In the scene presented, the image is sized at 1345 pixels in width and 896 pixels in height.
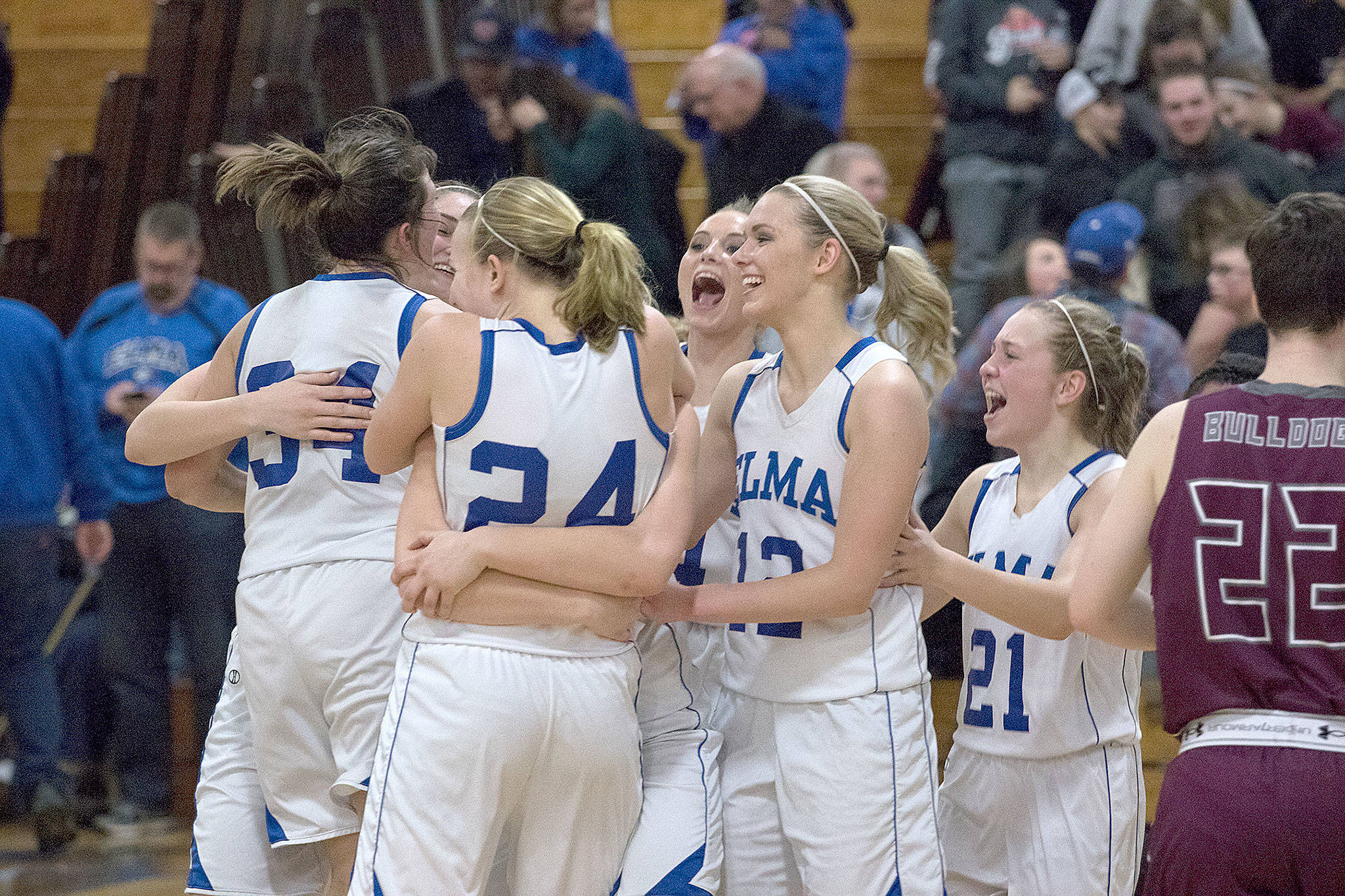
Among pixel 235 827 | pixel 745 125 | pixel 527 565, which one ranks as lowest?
pixel 235 827

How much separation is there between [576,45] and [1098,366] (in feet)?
12.8

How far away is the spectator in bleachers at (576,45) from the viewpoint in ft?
20.6

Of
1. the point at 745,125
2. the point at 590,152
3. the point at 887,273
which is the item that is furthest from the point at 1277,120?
the point at 887,273

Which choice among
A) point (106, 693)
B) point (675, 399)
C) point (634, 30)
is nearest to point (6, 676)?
point (106, 693)

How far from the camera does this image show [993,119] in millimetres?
6352

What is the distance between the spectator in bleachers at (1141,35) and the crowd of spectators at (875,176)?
12 mm

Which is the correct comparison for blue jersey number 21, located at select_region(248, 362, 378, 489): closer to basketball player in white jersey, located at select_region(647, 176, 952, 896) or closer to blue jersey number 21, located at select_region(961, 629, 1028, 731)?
basketball player in white jersey, located at select_region(647, 176, 952, 896)

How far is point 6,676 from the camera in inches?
202

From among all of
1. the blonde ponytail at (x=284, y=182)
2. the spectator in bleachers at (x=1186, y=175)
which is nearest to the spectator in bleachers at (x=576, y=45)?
the spectator in bleachers at (x=1186, y=175)

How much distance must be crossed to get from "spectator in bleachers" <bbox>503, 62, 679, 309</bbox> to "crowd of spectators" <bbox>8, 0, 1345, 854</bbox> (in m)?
0.01

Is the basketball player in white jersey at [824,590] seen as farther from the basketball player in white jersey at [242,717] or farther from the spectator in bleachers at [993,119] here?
the spectator in bleachers at [993,119]

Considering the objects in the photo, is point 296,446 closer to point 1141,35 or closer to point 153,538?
point 153,538

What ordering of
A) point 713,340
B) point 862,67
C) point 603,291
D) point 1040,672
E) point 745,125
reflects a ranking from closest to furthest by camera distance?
point 603,291 < point 1040,672 < point 713,340 < point 745,125 < point 862,67

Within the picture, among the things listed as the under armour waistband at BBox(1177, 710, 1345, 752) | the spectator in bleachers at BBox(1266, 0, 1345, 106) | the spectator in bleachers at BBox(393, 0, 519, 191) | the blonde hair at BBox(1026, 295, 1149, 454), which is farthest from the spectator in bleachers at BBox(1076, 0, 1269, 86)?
the under armour waistband at BBox(1177, 710, 1345, 752)
